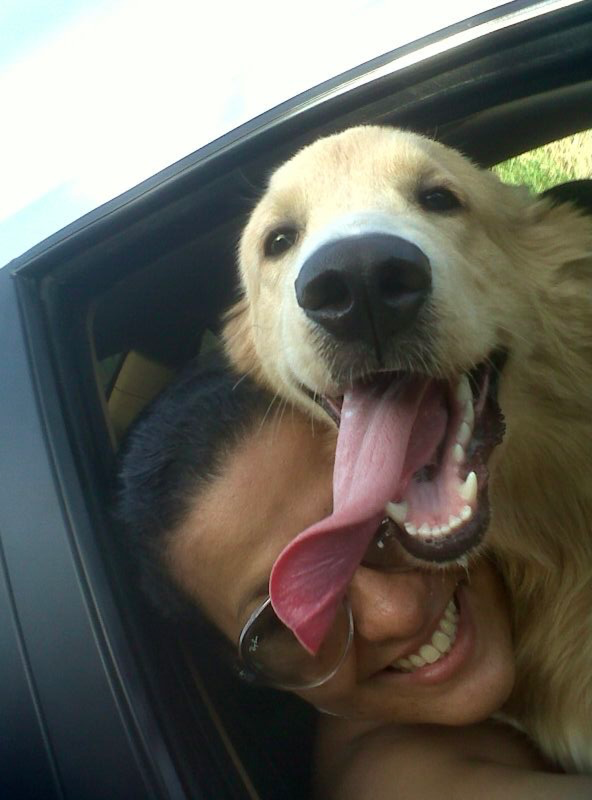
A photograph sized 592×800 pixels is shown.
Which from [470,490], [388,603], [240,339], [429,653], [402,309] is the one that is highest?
[240,339]

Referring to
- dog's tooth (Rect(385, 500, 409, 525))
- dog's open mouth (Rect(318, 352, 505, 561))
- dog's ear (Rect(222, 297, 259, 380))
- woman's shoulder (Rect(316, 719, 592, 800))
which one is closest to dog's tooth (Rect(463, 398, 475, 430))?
dog's open mouth (Rect(318, 352, 505, 561))

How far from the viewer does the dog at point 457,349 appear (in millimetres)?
1828

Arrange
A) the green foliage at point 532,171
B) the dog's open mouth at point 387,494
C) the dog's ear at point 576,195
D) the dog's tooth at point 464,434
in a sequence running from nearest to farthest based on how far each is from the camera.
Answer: the dog's open mouth at point 387,494, the dog's tooth at point 464,434, the dog's ear at point 576,195, the green foliage at point 532,171

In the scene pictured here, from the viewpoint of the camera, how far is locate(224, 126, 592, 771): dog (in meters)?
1.83

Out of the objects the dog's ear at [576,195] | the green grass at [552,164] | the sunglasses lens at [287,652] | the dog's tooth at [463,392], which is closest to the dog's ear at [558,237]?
the dog's ear at [576,195]

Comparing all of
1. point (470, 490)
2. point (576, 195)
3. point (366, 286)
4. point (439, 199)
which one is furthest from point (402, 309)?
point (576, 195)

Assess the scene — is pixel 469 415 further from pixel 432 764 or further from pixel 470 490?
pixel 432 764

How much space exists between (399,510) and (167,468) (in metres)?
0.62

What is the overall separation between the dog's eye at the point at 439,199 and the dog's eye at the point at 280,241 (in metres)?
0.39

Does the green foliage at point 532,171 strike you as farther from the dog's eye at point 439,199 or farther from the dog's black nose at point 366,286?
the dog's black nose at point 366,286

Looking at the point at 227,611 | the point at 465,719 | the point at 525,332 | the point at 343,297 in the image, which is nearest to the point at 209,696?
the point at 227,611

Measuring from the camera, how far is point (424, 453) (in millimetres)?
1888

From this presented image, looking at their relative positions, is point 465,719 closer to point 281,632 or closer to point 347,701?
point 347,701

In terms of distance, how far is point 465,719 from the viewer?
198 cm
